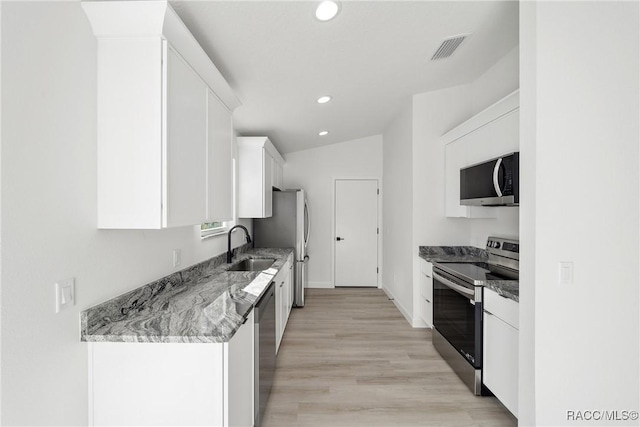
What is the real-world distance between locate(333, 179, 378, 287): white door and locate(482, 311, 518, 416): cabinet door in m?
3.49

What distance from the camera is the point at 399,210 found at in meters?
4.54

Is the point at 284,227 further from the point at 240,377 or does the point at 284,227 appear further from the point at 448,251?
the point at 240,377

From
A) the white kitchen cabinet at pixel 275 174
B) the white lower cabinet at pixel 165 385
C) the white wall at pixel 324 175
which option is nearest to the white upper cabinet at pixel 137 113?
the white lower cabinet at pixel 165 385

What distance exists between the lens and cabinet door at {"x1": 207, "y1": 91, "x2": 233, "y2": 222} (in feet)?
6.49

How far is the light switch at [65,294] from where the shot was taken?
1.25m

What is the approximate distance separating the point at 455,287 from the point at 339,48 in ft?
6.64

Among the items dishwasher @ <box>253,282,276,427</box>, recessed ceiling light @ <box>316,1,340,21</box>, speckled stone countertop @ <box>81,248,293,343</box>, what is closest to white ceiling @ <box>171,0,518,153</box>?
recessed ceiling light @ <box>316,1,340,21</box>

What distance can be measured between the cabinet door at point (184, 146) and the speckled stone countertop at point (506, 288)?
74.0 inches

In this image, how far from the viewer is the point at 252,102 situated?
310 cm

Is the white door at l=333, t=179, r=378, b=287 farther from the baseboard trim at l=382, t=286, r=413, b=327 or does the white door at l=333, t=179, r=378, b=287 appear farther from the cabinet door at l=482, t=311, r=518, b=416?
the cabinet door at l=482, t=311, r=518, b=416
